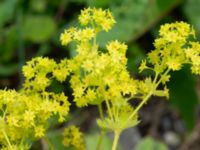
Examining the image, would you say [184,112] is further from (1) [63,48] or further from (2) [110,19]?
(2) [110,19]

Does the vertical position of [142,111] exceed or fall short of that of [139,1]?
it falls short

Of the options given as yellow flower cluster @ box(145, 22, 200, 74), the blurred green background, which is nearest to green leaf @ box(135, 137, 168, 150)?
yellow flower cluster @ box(145, 22, 200, 74)

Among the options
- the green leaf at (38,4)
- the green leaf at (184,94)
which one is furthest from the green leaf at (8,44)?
the green leaf at (184,94)

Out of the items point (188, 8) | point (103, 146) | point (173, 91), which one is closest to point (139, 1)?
point (188, 8)

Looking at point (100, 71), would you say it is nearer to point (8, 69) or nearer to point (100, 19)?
point (100, 19)

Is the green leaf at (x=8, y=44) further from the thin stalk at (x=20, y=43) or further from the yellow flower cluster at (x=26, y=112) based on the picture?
the yellow flower cluster at (x=26, y=112)

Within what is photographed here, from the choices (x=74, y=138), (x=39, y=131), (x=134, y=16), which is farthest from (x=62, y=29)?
(x=39, y=131)

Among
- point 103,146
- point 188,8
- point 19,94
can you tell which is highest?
point 188,8
